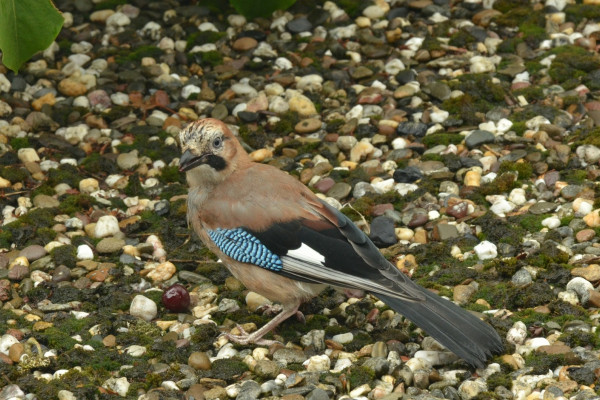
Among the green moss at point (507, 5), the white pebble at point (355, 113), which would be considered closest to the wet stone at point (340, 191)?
the white pebble at point (355, 113)

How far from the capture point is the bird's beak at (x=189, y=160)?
5.79 meters

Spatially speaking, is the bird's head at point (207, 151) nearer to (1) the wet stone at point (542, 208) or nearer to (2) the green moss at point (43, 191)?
(2) the green moss at point (43, 191)

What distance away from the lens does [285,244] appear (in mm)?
5543

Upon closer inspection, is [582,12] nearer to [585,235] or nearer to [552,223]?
[552,223]

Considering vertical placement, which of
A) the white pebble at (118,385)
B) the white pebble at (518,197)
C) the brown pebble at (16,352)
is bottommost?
the brown pebble at (16,352)

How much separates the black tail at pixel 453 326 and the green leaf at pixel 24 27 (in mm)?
3159

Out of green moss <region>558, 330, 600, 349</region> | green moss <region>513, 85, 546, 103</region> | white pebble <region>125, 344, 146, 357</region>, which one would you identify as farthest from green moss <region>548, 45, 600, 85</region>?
white pebble <region>125, 344, 146, 357</region>

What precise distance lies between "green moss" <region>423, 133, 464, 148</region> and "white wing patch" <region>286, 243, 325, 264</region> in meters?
2.27

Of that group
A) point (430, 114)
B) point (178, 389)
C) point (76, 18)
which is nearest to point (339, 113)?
point (430, 114)

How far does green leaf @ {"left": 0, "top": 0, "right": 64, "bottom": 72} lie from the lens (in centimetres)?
684

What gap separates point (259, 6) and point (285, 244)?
12.4ft

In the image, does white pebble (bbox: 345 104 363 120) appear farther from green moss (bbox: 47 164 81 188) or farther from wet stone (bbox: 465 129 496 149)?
green moss (bbox: 47 164 81 188)

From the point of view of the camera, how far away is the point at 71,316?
588cm

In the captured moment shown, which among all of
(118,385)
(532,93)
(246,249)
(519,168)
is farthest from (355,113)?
(118,385)
